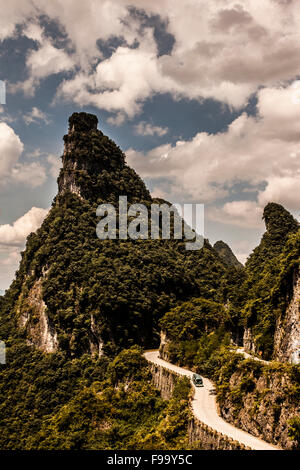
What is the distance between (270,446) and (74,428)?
18.3 metres

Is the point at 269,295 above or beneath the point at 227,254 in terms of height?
beneath

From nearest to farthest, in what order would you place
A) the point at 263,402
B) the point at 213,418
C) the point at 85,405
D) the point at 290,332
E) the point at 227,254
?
the point at 263,402, the point at 213,418, the point at 290,332, the point at 85,405, the point at 227,254

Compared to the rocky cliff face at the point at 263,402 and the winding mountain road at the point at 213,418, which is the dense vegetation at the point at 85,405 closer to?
the winding mountain road at the point at 213,418

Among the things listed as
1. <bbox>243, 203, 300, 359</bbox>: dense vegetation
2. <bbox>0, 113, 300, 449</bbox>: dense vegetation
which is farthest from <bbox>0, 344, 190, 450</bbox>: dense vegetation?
<bbox>243, 203, 300, 359</bbox>: dense vegetation

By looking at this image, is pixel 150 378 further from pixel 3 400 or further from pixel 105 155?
pixel 105 155

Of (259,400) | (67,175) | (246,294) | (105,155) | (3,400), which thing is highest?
(105,155)

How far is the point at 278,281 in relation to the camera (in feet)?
80.1

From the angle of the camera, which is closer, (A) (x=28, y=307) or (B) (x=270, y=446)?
(B) (x=270, y=446)

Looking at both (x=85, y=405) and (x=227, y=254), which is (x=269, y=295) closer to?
(x=85, y=405)

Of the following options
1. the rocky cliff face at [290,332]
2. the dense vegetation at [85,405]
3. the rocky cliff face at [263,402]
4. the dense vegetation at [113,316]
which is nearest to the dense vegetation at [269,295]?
the dense vegetation at [113,316]

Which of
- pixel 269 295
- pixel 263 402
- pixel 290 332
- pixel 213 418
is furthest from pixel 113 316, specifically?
pixel 263 402

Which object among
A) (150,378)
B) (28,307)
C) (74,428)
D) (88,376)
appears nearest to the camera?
(74,428)
